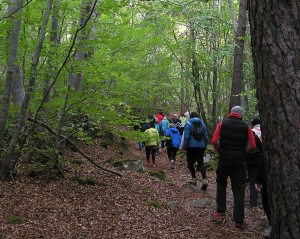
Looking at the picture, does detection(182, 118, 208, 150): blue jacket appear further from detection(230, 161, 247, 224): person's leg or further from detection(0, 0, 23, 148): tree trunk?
detection(0, 0, 23, 148): tree trunk

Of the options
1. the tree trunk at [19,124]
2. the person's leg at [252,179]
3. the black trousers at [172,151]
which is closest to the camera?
the tree trunk at [19,124]

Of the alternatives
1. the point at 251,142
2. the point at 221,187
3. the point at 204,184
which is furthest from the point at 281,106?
the point at 204,184

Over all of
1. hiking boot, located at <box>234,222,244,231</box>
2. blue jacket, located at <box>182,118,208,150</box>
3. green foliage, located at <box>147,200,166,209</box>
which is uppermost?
blue jacket, located at <box>182,118,208,150</box>

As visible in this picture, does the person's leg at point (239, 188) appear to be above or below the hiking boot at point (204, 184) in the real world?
above

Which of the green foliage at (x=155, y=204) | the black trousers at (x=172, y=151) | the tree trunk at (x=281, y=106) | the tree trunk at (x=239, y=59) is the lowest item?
the green foliage at (x=155, y=204)

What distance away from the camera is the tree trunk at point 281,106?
7.28 ft

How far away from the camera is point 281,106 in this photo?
2.26 m

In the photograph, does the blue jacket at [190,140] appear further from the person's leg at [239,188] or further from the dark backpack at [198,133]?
the person's leg at [239,188]

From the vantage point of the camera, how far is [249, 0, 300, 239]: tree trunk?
2.22m

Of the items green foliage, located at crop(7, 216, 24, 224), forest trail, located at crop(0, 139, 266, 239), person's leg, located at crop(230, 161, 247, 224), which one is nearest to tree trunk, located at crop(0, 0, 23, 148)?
forest trail, located at crop(0, 139, 266, 239)

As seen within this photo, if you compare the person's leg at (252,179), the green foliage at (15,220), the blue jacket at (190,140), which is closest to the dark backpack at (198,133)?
the blue jacket at (190,140)

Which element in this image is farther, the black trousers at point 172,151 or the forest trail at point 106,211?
the black trousers at point 172,151

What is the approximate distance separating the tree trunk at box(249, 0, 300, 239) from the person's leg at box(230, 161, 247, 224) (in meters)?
3.21

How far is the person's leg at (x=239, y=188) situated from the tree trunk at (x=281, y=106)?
321cm
